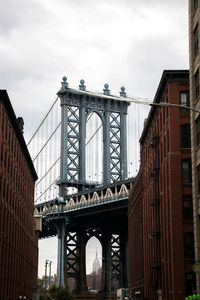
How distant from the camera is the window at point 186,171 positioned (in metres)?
59.5

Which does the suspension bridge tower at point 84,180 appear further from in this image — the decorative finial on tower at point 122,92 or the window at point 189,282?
the window at point 189,282

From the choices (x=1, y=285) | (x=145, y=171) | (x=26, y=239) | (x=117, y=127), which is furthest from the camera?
(x=117, y=127)

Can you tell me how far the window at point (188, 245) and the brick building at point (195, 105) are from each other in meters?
17.7

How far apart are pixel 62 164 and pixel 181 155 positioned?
9434 cm

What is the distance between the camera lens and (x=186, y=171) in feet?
196

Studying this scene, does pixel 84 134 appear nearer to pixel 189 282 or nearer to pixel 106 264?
pixel 106 264

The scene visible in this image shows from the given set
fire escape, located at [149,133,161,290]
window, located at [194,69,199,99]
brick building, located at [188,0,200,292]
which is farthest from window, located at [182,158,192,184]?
window, located at [194,69,199,99]

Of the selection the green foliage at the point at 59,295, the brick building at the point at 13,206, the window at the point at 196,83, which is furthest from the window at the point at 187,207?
the green foliage at the point at 59,295

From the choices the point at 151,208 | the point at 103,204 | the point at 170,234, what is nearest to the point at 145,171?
the point at 151,208

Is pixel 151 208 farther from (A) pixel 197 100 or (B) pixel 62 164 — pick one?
(B) pixel 62 164

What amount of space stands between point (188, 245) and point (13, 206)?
31.0 metres

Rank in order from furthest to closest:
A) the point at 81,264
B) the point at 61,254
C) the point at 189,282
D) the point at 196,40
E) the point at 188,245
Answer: the point at 81,264
the point at 61,254
the point at 188,245
the point at 189,282
the point at 196,40

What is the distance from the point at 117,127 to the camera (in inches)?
6481

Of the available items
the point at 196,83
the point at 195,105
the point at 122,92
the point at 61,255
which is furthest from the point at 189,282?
the point at 122,92
